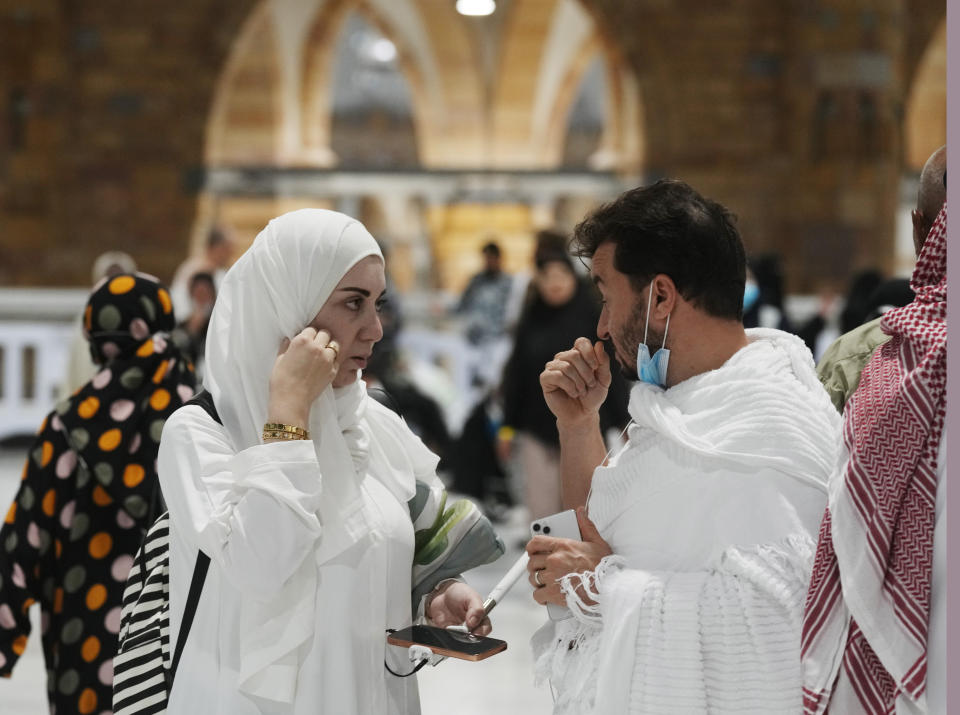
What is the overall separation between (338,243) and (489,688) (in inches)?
112

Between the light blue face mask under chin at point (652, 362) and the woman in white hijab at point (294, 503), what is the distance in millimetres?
487

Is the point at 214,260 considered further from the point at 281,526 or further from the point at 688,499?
the point at 688,499

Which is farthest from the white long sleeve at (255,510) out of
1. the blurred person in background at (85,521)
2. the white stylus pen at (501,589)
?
the blurred person in background at (85,521)

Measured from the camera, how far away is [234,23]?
11477 mm

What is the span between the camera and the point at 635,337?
1.84 meters

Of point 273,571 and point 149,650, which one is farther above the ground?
point 273,571

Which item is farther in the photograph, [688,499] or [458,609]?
[458,609]

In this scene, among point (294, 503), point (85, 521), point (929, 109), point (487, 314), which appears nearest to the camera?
point (294, 503)

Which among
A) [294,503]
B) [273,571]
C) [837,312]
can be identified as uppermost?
[294,503]

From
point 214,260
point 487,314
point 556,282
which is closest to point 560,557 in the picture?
point 556,282

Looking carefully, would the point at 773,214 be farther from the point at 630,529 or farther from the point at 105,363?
the point at 630,529

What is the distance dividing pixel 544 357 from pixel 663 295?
3894 mm

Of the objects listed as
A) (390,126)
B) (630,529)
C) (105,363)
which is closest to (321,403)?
(630,529)

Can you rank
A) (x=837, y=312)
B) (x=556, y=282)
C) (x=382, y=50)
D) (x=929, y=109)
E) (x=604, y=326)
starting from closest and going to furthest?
(x=604, y=326) < (x=556, y=282) < (x=837, y=312) < (x=929, y=109) < (x=382, y=50)
